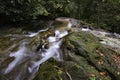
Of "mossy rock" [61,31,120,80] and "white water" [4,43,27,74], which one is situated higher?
"mossy rock" [61,31,120,80]

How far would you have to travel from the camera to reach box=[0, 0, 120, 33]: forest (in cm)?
1134

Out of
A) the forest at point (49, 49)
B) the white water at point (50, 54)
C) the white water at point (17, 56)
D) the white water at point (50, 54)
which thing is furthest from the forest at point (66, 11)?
the white water at point (50, 54)

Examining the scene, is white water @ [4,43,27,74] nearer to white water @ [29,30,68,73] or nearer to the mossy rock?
white water @ [29,30,68,73]

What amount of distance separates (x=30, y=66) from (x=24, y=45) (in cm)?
185

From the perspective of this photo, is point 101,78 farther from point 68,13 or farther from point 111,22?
point 68,13

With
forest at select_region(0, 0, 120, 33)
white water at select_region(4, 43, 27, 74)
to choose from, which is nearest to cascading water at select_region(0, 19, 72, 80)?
white water at select_region(4, 43, 27, 74)

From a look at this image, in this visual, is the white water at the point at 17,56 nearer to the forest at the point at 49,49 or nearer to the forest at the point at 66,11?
the forest at the point at 49,49

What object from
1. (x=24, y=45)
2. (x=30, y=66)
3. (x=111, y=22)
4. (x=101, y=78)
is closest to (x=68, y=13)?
(x=111, y=22)

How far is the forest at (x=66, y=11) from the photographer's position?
11.3 m

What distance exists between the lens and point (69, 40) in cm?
744

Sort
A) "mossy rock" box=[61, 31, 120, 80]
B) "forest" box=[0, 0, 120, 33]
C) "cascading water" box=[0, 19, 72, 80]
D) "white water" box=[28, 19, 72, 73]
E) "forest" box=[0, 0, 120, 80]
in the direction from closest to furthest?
1. "forest" box=[0, 0, 120, 80]
2. "mossy rock" box=[61, 31, 120, 80]
3. "cascading water" box=[0, 19, 72, 80]
4. "white water" box=[28, 19, 72, 73]
5. "forest" box=[0, 0, 120, 33]

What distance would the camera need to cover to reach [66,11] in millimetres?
16438

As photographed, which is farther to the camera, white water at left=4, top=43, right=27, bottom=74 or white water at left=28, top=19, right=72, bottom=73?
white water at left=4, top=43, right=27, bottom=74

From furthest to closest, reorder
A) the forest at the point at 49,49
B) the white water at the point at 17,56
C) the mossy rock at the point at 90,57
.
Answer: the white water at the point at 17,56, the mossy rock at the point at 90,57, the forest at the point at 49,49
